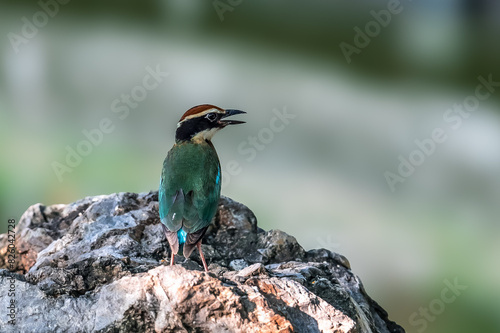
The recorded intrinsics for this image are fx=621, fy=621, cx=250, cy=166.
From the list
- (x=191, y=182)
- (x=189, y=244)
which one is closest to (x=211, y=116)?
(x=191, y=182)

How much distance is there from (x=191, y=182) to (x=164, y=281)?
135cm

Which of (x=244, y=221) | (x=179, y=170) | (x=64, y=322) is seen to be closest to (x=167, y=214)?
(x=179, y=170)

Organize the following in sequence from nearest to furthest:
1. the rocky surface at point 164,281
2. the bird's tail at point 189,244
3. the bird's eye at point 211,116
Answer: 1. the rocky surface at point 164,281
2. the bird's tail at point 189,244
3. the bird's eye at point 211,116

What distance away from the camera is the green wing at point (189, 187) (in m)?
4.05

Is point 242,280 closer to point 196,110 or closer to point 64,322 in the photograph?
point 64,322

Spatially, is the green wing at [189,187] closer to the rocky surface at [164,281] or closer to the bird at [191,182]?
the bird at [191,182]

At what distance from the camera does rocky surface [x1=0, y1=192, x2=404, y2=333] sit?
9.80 ft

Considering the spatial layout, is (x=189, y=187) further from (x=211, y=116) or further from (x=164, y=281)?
(x=164, y=281)

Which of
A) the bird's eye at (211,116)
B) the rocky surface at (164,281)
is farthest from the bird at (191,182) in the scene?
the rocky surface at (164,281)

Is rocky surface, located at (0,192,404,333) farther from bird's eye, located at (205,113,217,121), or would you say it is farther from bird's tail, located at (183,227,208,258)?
bird's eye, located at (205,113,217,121)

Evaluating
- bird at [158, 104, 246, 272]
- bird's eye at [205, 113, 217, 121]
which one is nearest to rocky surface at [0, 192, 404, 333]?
bird at [158, 104, 246, 272]

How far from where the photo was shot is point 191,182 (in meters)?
4.30

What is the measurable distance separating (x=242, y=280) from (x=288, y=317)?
34 centimetres

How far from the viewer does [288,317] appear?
3113 mm
